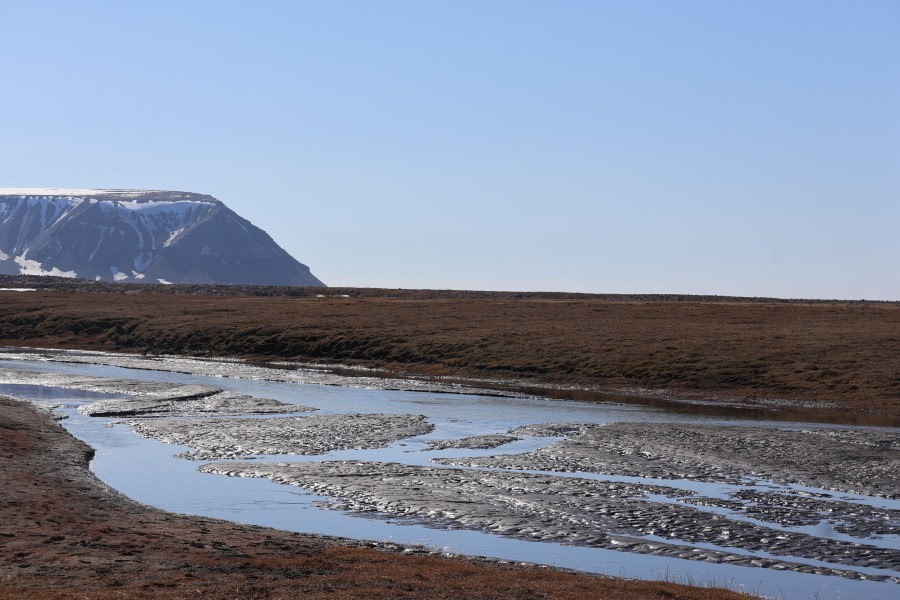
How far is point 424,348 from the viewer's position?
71.7m

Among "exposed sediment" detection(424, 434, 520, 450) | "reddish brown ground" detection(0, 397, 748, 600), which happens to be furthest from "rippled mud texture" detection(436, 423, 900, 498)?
"reddish brown ground" detection(0, 397, 748, 600)

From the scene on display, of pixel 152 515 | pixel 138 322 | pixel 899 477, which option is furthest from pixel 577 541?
pixel 138 322

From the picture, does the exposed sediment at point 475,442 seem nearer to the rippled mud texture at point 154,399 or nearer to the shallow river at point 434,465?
the shallow river at point 434,465

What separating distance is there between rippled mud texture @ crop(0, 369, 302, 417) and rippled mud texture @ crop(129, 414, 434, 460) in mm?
3183

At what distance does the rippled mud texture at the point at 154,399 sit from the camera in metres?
43.0

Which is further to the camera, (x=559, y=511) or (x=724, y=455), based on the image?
(x=724, y=455)

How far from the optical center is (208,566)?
17297 mm

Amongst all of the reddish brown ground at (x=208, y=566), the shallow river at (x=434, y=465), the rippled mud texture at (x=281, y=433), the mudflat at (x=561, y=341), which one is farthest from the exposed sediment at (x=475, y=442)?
the mudflat at (x=561, y=341)

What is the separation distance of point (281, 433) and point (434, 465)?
27.5 feet

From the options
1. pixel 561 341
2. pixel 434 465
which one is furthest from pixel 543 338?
pixel 434 465

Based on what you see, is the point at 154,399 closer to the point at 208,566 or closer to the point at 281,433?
the point at 281,433

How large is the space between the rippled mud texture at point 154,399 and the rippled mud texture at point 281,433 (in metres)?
3.18

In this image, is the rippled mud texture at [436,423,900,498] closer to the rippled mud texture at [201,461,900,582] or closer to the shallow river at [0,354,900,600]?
the shallow river at [0,354,900,600]

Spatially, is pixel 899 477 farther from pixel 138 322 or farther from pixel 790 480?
pixel 138 322
